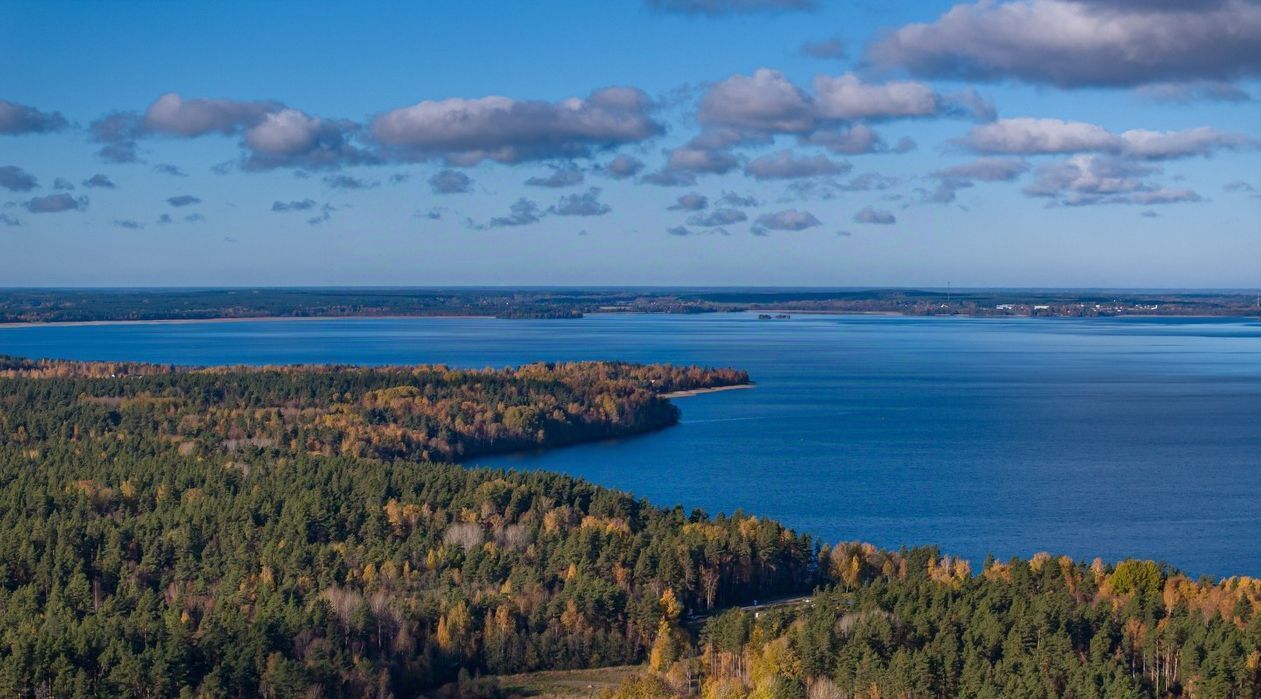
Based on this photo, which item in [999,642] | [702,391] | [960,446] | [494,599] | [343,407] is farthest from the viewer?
[702,391]

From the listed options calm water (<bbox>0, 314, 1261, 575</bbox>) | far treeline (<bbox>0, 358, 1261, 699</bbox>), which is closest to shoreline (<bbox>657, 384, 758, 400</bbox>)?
calm water (<bbox>0, 314, 1261, 575</bbox>)

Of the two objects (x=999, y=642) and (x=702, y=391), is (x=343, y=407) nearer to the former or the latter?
(x=702, y=391)

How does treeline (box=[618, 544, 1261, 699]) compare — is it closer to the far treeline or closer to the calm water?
the far treeline

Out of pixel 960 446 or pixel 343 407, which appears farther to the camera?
pixel 343 407

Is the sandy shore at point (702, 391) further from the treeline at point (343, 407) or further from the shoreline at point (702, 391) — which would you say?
the treeline at point (343, 407)

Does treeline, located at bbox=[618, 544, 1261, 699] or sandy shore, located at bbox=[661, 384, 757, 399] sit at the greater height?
treeline, located at bbox=[618, 544, 1261, 699]

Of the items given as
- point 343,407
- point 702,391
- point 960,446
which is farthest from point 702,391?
point 960,446
